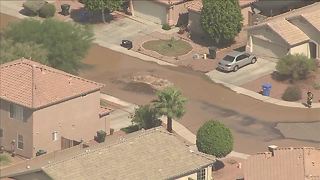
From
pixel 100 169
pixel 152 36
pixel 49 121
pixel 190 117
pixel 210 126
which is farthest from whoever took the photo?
pixel 152 36

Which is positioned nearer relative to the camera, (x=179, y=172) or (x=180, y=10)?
(x=179, y=172)

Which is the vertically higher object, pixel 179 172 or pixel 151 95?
pixel 179 172

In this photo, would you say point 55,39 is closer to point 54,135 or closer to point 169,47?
point 54,135

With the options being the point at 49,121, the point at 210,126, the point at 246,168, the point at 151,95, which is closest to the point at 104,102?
the point at 151,95

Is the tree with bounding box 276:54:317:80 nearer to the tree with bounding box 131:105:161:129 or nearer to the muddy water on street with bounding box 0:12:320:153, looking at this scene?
the muddy water on street with bounding box 0:12:320:153

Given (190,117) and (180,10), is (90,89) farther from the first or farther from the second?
(180,10)

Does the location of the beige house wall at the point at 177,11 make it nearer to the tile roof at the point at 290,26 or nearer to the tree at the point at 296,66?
the tile roof at the point at 290,26

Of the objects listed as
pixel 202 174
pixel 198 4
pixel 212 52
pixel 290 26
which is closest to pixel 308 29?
pixel 290 26

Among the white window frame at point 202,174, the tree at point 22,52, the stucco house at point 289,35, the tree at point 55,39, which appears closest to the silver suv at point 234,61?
the stucco house at point 289,35
